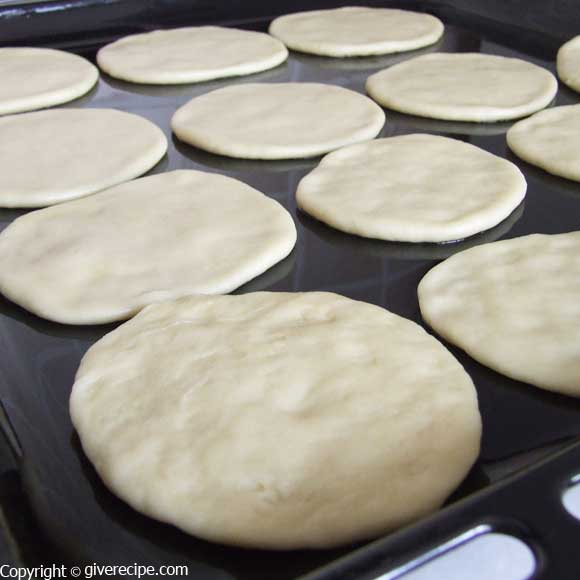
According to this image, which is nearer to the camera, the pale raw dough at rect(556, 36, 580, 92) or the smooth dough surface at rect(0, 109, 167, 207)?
the smooth dough surface at rect(0, 109, 167, 207)

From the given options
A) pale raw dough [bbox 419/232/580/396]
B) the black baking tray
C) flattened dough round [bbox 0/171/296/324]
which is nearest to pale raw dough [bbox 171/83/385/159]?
the black baking tray


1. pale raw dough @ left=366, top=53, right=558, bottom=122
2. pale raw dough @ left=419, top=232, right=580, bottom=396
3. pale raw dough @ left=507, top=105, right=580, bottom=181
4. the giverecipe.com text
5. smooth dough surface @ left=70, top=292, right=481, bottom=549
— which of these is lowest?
the giverecipe.com text

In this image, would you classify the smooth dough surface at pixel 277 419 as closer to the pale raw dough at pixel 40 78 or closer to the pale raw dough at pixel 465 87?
the pale raw dough at pixel 465 87

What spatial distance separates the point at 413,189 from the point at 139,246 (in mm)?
418

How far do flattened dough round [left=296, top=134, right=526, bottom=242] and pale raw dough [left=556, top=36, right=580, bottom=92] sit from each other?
417mm

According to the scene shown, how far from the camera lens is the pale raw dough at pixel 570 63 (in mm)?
1625

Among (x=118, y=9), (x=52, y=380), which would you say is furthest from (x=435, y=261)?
(x=118, y=9)

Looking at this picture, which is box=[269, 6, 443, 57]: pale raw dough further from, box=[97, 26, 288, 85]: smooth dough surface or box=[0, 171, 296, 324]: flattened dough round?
box=[0, 171, 296, 324]: flattened dough round

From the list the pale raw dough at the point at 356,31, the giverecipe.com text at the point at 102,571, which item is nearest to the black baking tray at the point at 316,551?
the giverecipe.com text at the point at 102,571

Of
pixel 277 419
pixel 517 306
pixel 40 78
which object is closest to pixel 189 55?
Answer: pixel 40 78

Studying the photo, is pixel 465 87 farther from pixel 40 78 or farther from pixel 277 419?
pixel 277 419

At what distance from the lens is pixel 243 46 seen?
5.88ft

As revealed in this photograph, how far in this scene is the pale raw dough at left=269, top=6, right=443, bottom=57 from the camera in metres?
1.80

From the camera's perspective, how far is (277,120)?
1.44 metres
